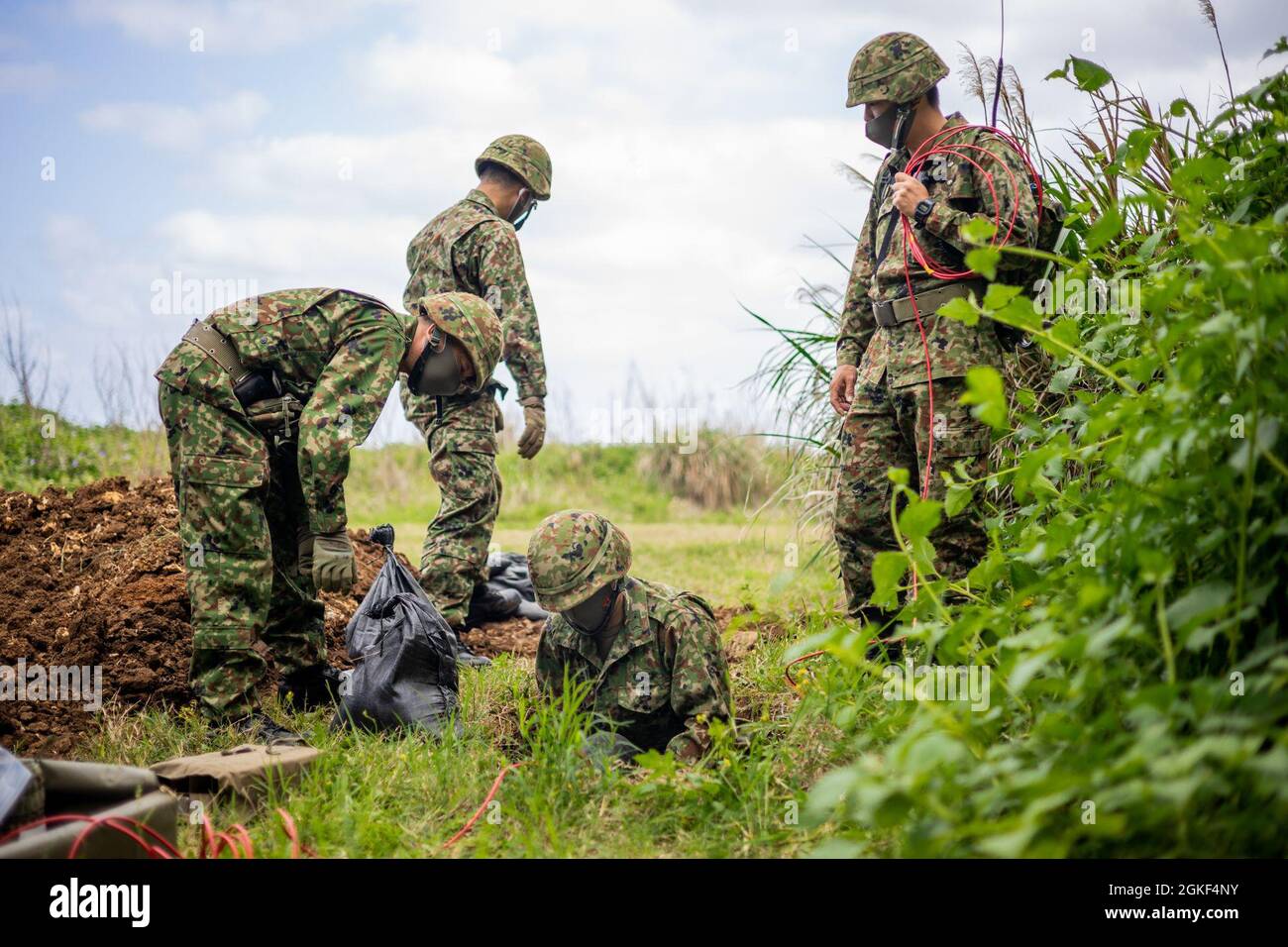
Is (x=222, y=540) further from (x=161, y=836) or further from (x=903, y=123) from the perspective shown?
(x=903, y=123)

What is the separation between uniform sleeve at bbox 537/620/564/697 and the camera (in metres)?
3.81

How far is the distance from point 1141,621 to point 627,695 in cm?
188

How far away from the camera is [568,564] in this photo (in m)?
3.46

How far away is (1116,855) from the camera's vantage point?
2055 millimetres

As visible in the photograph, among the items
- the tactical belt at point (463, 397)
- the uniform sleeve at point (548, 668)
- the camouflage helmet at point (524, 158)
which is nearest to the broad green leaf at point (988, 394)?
the uniform sleeve at point (548, 668)

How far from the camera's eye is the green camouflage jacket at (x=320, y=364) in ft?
11.9

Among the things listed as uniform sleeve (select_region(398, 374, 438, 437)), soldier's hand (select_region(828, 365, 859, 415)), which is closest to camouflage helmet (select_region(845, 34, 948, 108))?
soldier's hand (select_region(828, 365, 859, 415))

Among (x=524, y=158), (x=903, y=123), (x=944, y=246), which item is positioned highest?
(x=524, y=158)

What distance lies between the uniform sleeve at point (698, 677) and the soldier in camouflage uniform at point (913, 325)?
80 cm

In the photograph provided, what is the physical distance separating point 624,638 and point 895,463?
137 cm

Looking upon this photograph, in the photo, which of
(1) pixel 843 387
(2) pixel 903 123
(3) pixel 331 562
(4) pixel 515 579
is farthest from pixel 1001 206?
(4) pixel 515 579

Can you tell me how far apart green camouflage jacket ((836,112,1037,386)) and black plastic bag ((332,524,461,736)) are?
81.0 inches

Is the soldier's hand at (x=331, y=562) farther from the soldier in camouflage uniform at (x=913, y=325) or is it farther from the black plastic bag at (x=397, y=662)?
the soldier in camouflage uniform at (x=913, y=325)
